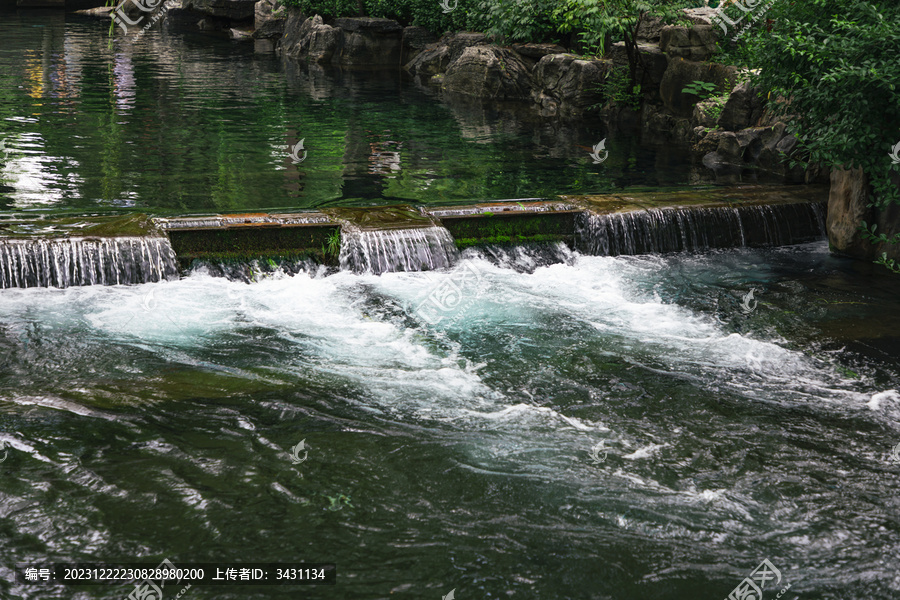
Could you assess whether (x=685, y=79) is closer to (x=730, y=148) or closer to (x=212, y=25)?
(x=730, y=148)

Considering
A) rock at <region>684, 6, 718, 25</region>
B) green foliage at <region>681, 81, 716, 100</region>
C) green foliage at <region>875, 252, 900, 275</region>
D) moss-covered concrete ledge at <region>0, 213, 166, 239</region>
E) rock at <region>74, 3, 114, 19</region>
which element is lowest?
moss-covered concrete ledge at <region>0, 213, 166, 239</region>

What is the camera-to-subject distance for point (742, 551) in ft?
14.5

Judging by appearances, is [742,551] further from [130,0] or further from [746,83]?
[130,0]

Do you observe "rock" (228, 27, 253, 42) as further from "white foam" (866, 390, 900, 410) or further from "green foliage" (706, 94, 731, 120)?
"white foam" (866, 390, 900, 410)

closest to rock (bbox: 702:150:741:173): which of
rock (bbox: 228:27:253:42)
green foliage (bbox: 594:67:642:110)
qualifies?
green foliage (bbox: 594:67:642:110)

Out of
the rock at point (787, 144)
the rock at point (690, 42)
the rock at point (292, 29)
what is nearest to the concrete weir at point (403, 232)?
the rock at point (787, 144)

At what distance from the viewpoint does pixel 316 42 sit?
27312 mm

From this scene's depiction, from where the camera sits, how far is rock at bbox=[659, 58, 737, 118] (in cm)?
1488

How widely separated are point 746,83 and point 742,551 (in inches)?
419

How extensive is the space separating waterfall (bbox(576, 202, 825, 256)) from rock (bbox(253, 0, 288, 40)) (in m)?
25.5

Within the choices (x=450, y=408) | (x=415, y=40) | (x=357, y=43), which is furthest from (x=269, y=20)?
(x=450, y=408)

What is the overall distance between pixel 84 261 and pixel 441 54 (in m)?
17.0

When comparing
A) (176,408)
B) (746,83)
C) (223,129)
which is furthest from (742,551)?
(223,129)

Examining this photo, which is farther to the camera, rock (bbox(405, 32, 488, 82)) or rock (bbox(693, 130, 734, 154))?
rock (bbox(405, 32, 488, 82))
